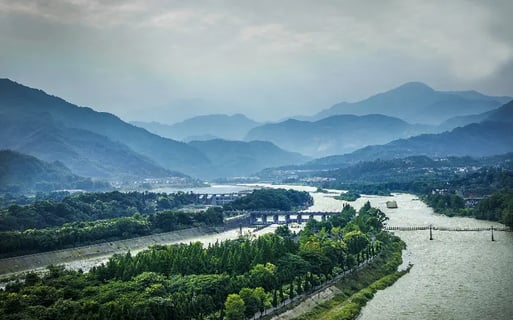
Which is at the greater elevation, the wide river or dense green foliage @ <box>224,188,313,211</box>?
dense green foliage @ <box>224,188,313,211</box>

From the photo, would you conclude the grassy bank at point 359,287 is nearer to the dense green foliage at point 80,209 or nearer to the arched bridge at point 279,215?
the arched bridge at point 279,215

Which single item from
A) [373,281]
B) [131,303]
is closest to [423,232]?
[373,281]

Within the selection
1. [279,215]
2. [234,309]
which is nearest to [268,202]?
[279,215]

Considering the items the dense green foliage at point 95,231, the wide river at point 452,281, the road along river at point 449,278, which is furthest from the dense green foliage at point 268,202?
the wide river at point 452,281

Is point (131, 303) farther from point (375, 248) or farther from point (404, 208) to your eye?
→ point (404, 208)

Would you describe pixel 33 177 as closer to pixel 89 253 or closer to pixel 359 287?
pixel 89 253

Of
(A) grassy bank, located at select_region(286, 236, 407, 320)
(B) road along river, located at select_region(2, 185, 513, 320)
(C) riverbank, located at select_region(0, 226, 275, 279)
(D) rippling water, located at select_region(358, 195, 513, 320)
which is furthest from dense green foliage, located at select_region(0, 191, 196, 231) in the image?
(D) rippling water, located at select_region(358, 195, 513, 320)

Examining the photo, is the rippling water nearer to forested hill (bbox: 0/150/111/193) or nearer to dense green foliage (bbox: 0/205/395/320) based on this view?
dense green foliage (bbox: 0/205/395/320)
